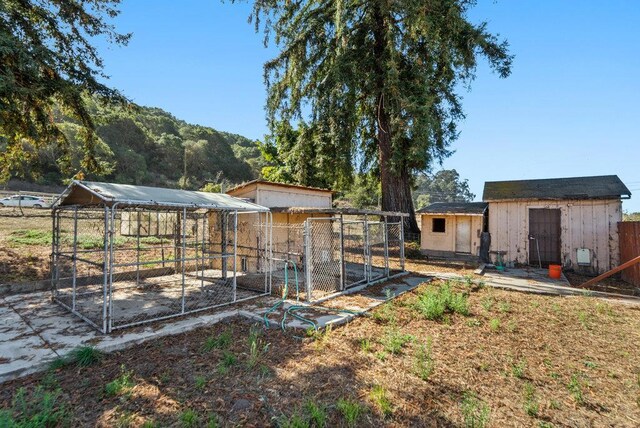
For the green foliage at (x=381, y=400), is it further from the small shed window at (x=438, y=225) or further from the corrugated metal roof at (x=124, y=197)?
the small shed window at (x=438, y=225)

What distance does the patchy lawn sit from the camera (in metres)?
3.29

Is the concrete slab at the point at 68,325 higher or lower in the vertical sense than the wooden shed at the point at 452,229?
lower

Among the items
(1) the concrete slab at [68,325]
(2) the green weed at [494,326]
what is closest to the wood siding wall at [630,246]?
(2) the green weed at [494,326]

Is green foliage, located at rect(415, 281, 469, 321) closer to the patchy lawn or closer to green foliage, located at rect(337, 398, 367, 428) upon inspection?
the patchy lawn

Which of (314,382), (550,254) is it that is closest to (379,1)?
(550,254)

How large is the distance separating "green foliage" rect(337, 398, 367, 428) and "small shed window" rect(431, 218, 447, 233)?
45.9ft

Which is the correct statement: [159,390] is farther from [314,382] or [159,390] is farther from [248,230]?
[248,230]

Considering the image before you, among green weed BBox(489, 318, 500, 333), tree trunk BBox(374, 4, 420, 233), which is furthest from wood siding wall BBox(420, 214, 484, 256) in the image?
green weed BBox(489, 318, 500, 333)

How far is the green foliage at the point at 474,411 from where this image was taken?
3.11m

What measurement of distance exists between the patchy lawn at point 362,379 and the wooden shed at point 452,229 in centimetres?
886

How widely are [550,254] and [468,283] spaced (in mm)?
6681

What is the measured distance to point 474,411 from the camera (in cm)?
337

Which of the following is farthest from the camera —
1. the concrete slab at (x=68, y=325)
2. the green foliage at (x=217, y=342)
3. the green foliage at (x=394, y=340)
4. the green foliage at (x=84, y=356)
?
the green foliage at (x=217, y=342)

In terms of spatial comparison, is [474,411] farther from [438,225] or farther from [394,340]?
[438,225]
